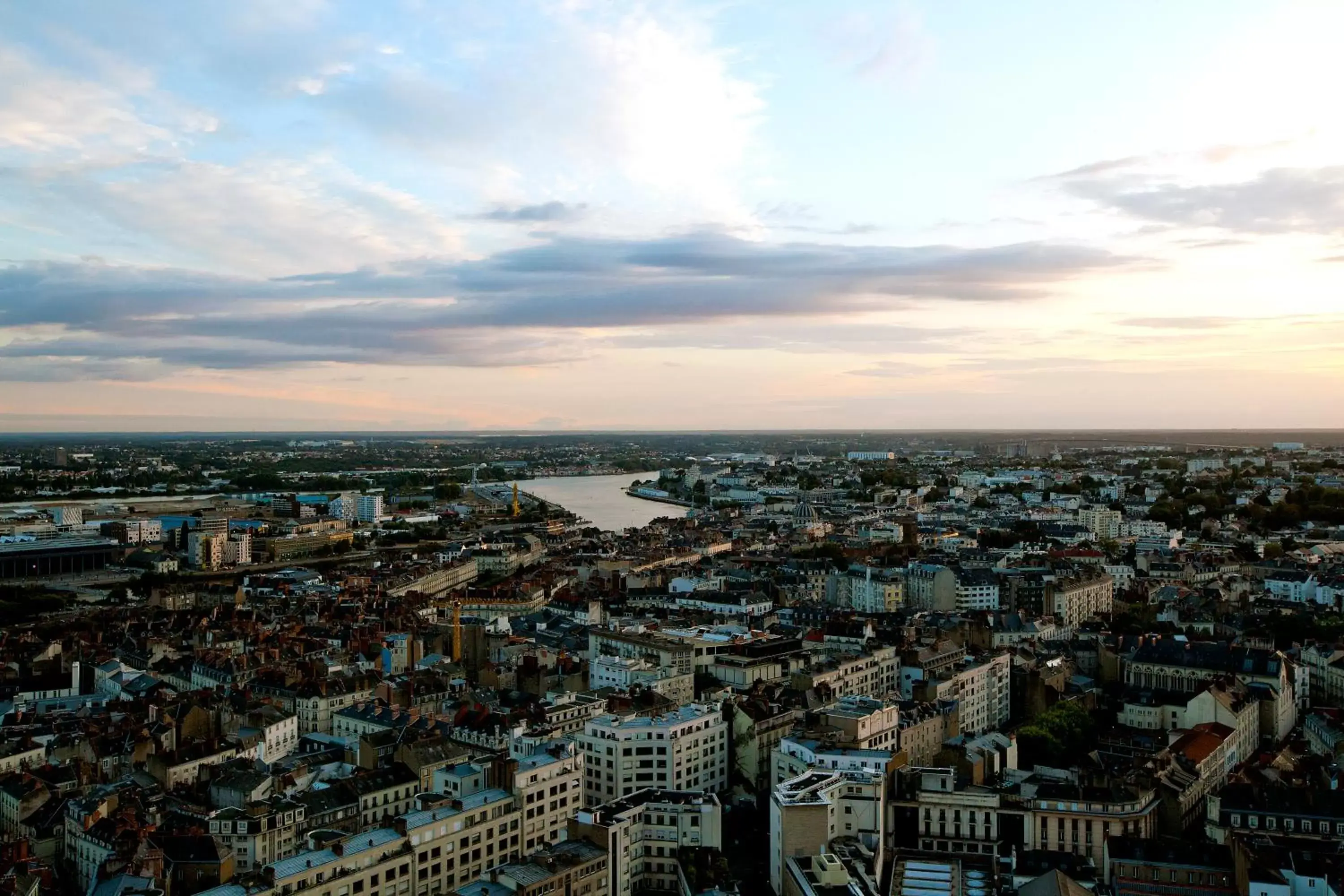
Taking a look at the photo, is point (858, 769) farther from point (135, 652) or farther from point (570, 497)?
point (570, 497)

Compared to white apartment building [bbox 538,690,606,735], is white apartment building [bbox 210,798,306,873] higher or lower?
lower

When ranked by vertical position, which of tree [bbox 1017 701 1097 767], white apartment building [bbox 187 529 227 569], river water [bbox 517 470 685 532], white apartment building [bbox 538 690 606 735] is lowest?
river water [bbox 517 470 685 532]

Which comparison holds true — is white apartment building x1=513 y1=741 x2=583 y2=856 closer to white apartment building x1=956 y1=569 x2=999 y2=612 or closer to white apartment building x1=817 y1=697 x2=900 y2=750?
white apartment building x1=817 y1=697 x2=900 y2=750

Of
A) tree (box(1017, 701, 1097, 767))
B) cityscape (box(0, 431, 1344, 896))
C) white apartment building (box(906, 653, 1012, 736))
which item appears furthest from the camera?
white apartment building (box(906, 653, 1012, 736))

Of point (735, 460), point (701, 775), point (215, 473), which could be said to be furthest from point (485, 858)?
point (735, 460)

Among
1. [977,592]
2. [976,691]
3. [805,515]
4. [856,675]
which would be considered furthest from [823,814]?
[805,515]

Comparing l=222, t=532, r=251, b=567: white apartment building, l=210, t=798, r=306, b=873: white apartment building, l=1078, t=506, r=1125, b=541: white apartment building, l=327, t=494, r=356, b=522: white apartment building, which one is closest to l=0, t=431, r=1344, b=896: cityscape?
l=210, t=798, r=306, b=873: white apartment building

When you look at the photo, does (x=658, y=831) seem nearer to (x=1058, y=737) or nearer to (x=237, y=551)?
(x=1058, y=737)

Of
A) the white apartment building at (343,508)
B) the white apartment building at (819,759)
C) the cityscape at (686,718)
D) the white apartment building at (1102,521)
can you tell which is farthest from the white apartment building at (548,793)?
the white apartment building at (343,508)
